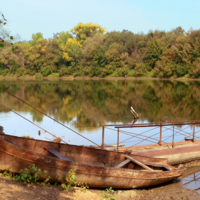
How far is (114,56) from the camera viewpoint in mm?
91250

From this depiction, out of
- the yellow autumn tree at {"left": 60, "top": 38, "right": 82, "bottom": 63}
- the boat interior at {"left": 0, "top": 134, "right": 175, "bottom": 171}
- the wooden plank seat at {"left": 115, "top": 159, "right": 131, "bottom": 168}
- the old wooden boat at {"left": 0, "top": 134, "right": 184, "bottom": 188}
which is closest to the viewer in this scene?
the old wooden boat at {"left": 0, "top": 134, "right": 184, "bottom": 188}

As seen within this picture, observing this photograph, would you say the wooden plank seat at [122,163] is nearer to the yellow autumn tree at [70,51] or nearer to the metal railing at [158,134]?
the metal railing at [158,134]

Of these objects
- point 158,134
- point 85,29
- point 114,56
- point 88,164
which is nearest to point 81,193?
point 88,164

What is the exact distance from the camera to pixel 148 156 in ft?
34.9

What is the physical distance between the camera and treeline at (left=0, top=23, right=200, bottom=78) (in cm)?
7806

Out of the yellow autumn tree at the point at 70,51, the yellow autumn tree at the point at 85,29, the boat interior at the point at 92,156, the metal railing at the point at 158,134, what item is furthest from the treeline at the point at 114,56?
the boat interior at the point at 92,156

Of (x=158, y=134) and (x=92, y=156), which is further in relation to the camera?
(x=158, y=134)

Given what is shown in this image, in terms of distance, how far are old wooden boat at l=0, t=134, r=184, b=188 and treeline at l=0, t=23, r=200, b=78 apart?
6596cm

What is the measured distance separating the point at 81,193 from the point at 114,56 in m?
85.4

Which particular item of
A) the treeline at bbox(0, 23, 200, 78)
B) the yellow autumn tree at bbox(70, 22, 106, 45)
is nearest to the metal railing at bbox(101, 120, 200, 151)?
the treeline at bbox(0, 23, 200, 78)

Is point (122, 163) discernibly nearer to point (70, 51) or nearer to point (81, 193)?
point (81, 193)

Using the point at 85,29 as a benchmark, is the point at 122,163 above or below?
below

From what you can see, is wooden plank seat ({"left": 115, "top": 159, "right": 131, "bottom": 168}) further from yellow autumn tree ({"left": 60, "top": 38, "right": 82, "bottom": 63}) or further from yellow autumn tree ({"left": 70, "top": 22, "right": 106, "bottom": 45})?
yellow autumn tree ({"left": 70, "top": 22, "right": 106, "bottom": 45})

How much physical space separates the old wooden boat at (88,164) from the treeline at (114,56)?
6596 cm
